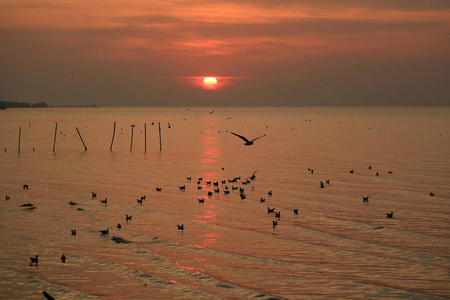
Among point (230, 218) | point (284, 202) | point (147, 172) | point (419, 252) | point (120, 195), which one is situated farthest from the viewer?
point (147, 172)

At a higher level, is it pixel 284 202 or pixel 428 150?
pixel 428 150

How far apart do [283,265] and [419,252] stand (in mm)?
6181

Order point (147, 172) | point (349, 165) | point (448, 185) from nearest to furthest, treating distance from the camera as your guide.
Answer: point (448, 185)
point (147, 172)
point (349, 165)

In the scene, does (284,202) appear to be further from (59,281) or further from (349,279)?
(59,281)

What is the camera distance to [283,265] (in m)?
20.1

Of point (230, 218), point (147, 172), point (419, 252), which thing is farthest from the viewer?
point (147, 172)

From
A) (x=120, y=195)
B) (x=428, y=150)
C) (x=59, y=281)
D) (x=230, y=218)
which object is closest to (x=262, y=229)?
(x=230, y=218)

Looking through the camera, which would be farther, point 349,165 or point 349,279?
point 349,165

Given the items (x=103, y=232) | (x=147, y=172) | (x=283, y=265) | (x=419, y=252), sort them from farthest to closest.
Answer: (x=147, y=172) < (x=103, y=232) < (x=419, y=252) < (x=283, y=265)

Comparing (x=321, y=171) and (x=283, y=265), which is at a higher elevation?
(x=321, y=171)

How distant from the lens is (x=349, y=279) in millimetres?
18438

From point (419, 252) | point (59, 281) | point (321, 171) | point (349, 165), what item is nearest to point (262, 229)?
point (419, 252)

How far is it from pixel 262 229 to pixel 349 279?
26.0 ft

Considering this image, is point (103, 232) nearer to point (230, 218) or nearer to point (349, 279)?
point (230, 218)
